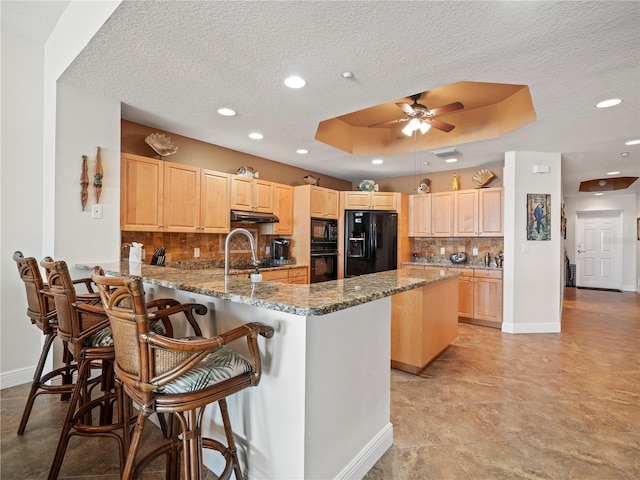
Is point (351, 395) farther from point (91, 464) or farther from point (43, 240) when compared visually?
point (43, 240)

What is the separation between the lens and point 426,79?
2.41 metres

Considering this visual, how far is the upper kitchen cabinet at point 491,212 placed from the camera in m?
4.73

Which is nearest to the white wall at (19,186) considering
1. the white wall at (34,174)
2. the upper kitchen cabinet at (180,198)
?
the white wall at (34,174)

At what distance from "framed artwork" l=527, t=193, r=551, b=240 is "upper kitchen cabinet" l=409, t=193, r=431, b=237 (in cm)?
145

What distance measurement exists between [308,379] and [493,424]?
5.30 feet

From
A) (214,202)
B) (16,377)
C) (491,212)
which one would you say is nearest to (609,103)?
(491,212)

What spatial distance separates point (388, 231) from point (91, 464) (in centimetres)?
457

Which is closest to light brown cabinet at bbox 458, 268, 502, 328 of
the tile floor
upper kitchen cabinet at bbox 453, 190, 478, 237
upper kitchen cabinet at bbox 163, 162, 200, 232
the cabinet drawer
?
the cabinet drawer

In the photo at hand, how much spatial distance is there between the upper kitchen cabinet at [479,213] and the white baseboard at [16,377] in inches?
212

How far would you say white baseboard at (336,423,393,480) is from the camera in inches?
62.2

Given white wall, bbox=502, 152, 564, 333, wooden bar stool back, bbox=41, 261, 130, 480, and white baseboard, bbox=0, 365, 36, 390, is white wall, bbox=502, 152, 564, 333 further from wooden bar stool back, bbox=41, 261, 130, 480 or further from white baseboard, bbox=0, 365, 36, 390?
white baseboard, bbox=0, 365, 36, 390

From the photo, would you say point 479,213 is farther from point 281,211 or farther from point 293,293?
point 293,293

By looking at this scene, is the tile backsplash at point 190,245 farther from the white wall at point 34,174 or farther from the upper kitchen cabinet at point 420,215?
the upper kitchen cabinet at point 420,215

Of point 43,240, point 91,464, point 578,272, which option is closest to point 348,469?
point 91,464
